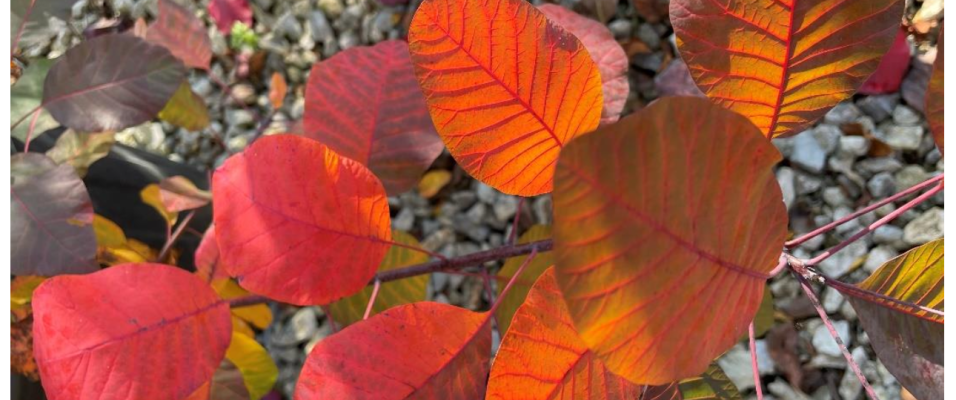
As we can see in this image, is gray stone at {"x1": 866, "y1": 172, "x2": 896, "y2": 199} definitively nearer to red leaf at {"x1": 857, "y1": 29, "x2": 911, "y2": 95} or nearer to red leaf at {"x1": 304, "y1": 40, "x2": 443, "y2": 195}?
red leaf at {"x1": 857, "y1": 29, "x2": 911, "y2": 95}

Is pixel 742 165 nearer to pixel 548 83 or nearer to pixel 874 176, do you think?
pixel 548 83

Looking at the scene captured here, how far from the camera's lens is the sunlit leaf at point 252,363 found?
0.88 m

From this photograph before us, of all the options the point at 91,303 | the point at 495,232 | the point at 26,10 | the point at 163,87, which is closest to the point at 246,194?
the point at 91,303

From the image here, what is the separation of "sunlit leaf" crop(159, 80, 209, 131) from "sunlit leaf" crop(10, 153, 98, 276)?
35 centimetres

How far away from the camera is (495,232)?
1235 millimetres

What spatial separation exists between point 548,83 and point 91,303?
0.41 metres

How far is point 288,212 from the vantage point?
1.77 ft

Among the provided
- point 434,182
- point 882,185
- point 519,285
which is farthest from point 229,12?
point 882,185

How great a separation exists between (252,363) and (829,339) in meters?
0.81

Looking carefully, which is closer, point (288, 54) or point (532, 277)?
point (532, 277)

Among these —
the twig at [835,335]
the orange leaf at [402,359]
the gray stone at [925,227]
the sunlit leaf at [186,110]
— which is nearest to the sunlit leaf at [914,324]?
the twig at [835,335]

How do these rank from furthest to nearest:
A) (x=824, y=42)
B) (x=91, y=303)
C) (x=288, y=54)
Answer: (x=288, y=54), (x=91, y=303), (x=824, y=42)

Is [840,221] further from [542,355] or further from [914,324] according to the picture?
[542,355]

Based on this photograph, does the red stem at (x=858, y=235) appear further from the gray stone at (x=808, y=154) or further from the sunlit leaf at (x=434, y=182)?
the sunlit leaf at (x=434, y=182)
